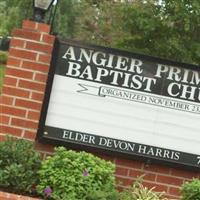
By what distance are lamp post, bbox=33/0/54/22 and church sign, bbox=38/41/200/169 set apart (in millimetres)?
413

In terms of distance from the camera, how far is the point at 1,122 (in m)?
7.06

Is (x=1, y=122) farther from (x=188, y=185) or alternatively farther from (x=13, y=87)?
(x=188, y=185)

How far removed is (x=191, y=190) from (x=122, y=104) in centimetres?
120

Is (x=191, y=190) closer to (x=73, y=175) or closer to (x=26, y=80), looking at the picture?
(x=73, y=175)

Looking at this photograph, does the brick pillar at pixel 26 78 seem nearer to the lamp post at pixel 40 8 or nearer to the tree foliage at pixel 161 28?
the lamp post at pixel 40 8

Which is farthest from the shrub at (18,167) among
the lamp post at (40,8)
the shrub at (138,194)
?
the lamp post at (40,8)

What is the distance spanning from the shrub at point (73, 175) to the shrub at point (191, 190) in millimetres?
740

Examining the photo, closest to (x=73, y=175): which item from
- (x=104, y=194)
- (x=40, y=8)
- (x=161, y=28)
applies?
(x=104, y=194)

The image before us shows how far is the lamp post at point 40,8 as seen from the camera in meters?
7.04

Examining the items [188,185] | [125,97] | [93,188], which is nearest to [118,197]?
[93,188]

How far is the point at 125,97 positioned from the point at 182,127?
2.32 feet

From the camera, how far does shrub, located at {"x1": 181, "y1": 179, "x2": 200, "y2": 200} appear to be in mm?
6543

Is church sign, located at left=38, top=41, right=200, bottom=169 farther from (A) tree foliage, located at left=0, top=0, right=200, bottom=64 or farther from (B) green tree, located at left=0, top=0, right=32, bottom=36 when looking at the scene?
(B) green tree, located at left=0, top=0, right=32, bottom=36

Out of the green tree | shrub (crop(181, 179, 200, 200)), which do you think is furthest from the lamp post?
the green tree
